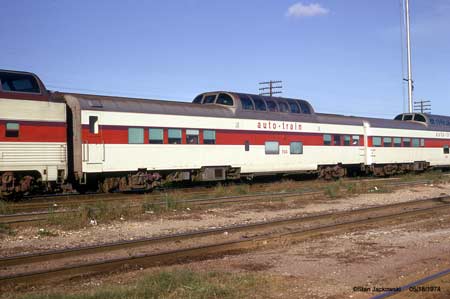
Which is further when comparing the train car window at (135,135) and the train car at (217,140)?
the train car window at (135,135)

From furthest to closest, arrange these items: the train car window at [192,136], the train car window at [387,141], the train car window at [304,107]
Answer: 1. the train car window at [387,141]
2. the train car window at [304,107]
3. the train car window at [192,136]

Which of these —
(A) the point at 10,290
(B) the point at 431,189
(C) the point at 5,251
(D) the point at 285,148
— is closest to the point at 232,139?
(D) the point at 285,148

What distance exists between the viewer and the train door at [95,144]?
1702cm

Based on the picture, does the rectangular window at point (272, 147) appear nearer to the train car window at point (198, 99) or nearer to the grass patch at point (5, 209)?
the train car window at point (198, 99)

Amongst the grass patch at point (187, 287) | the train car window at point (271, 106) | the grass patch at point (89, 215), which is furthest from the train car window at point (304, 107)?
the grass patch at point (187, 287)

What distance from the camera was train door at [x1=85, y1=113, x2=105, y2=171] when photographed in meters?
17.0

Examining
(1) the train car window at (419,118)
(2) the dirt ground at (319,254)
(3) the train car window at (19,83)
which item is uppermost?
(1) the train car window at (419,118)

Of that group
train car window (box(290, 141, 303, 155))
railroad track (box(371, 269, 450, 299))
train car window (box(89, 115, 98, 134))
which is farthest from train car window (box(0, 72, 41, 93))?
railroad track (box(371, 269, 450, 299))

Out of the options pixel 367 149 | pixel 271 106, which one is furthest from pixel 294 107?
pixel 367 149

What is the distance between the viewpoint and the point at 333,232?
1134 cm

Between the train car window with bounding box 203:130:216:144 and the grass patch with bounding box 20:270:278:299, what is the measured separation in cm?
1351

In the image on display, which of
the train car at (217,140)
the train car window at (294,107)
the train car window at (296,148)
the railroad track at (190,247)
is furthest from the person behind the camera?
the train car window at (294,107)

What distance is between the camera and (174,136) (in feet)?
64.2

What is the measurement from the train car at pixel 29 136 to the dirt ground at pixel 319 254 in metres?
4.52
